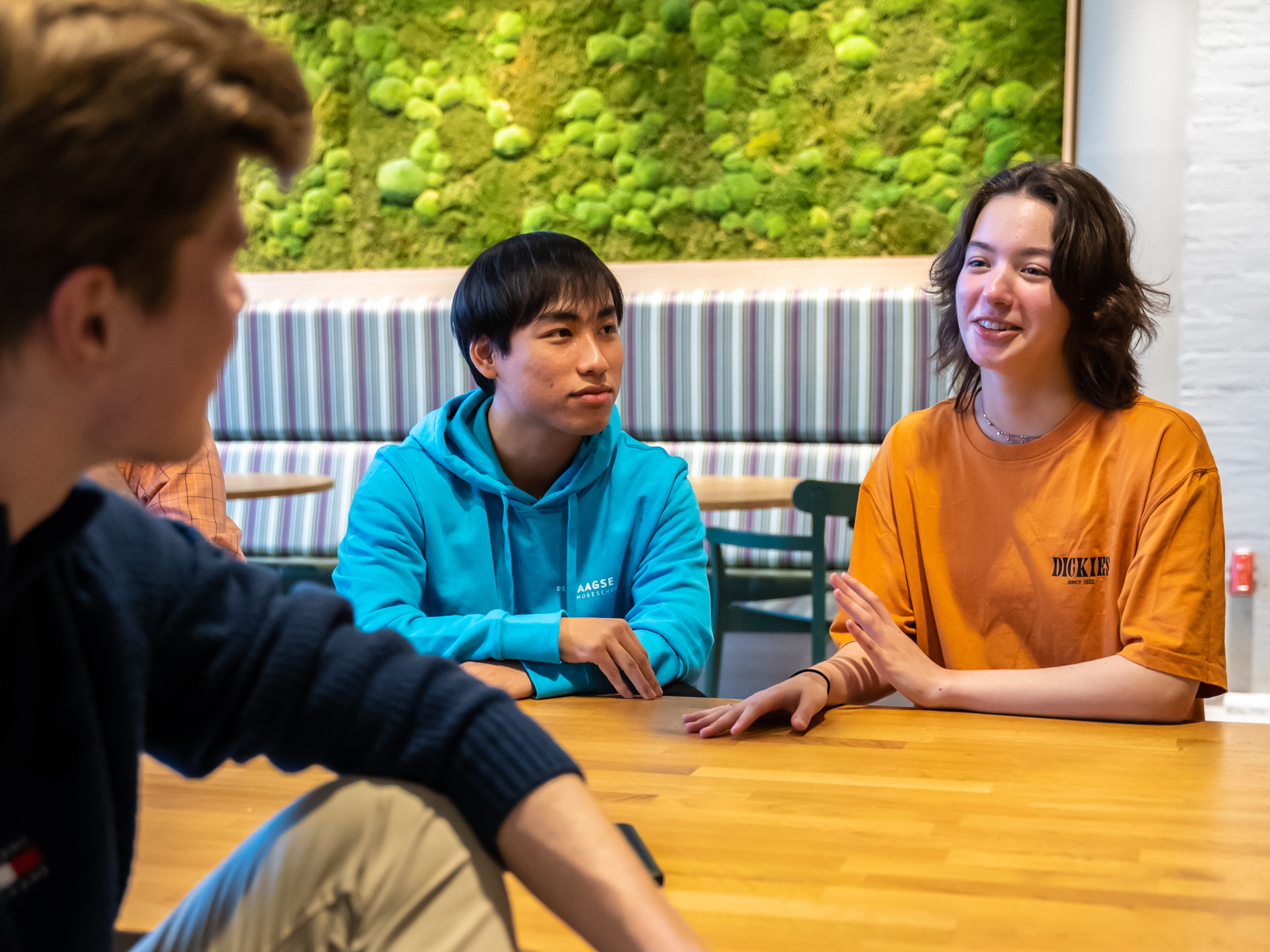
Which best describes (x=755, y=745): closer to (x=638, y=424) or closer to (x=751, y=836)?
(x=751, y=836)

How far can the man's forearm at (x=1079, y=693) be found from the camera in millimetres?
1377

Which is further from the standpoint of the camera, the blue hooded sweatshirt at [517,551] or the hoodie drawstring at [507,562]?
A: the hoodie drawstring at [507,562]

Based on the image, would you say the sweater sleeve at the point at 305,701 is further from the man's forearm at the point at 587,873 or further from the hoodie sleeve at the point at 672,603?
the hoodie sleeve at the point at 672,603

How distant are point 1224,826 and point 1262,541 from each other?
308cm

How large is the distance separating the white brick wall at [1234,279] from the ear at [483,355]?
8.50ft

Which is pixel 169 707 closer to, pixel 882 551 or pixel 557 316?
pixel 882 551

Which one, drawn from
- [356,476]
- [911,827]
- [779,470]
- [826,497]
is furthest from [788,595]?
[911,827]

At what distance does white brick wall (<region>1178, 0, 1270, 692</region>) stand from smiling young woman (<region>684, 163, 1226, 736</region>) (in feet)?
7.08

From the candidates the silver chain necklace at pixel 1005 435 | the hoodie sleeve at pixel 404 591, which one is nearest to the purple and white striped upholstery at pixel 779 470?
the silver chain necklace at pixel 1005 435

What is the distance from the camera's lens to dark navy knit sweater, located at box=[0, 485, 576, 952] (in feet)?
2.29

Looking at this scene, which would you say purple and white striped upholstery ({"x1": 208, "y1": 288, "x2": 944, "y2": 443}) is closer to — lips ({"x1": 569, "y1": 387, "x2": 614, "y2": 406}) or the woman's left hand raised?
lips ({"x1": 569, "y1": 387, "x2": 614, "y2": 406})

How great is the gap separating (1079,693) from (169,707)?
104cm

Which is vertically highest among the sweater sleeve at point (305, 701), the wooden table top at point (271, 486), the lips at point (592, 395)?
the lips at point (592, 395)

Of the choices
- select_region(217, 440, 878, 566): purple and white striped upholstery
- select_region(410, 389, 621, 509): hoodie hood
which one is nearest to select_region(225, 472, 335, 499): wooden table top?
select_region(217, 440, 878, 566): purple and white striped upholstery
